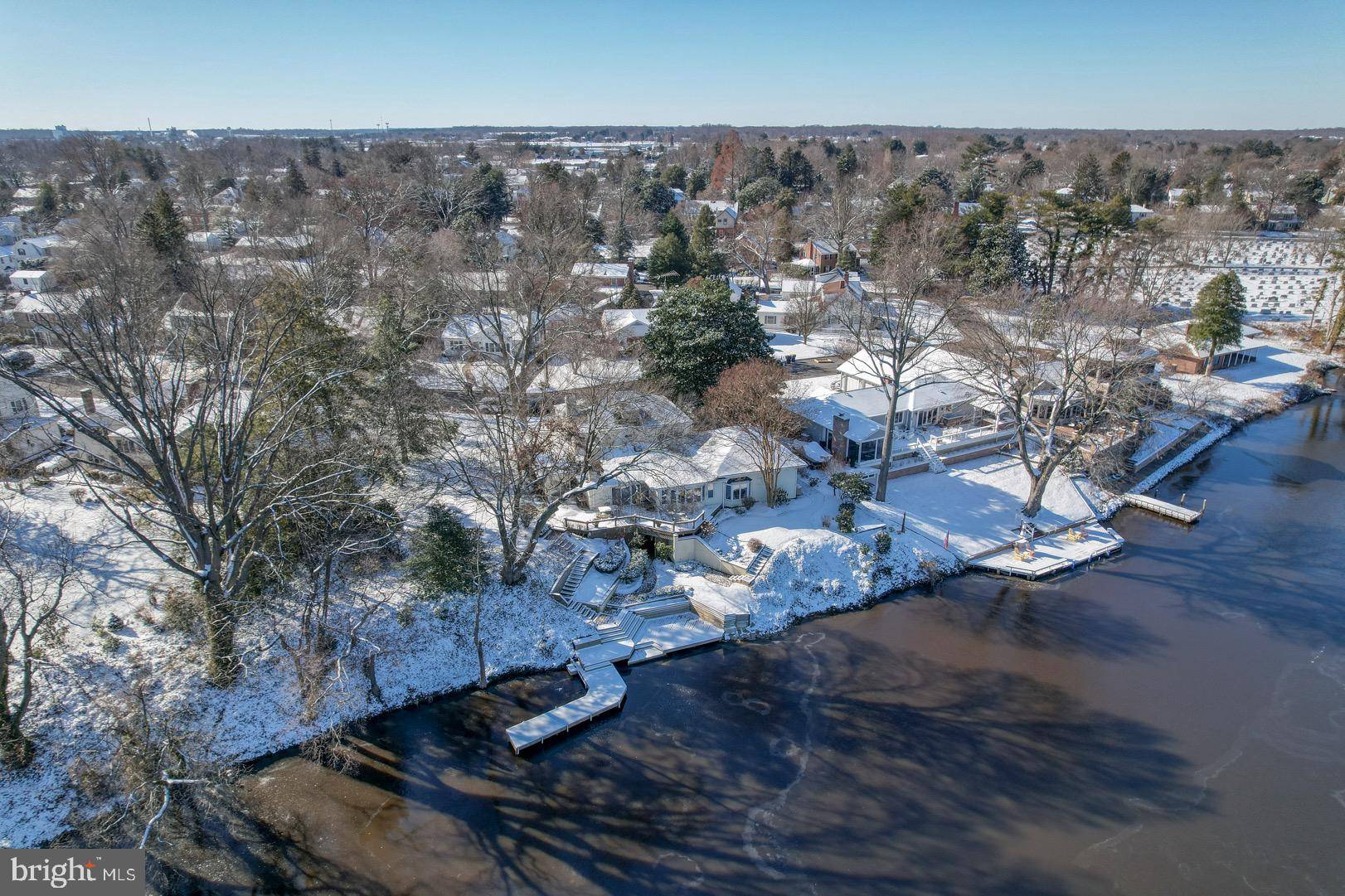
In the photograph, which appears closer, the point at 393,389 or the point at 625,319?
the point at 393,389

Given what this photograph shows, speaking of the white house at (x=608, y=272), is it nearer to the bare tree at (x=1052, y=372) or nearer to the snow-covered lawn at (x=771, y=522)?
the bare tree at (x=1052, y=372)

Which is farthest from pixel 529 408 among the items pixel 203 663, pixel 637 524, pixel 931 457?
pixel 931 457

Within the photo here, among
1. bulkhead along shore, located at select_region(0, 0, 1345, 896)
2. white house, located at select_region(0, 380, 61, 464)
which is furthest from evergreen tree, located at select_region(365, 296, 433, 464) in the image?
white house, located at select_region(0, 380, 61, 464)

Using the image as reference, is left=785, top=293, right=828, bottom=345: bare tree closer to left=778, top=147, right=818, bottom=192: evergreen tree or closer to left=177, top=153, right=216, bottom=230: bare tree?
left=177, top=153, right=216, bottom=230: bare tree

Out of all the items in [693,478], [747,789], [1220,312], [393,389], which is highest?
[1220,312]

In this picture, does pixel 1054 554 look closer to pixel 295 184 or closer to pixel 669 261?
pixel 669 261

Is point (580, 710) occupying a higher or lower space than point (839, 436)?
lower

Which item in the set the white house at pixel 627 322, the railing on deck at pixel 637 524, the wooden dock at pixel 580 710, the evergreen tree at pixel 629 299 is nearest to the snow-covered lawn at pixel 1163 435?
the railing on deck at pixel 637 524
